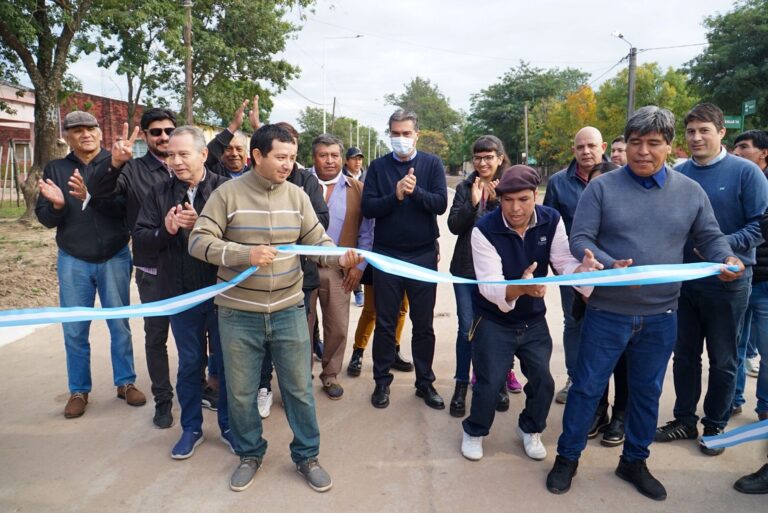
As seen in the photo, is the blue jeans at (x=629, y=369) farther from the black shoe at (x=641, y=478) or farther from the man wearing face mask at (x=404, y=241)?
the man wearing face mask at (x=404, y=241)

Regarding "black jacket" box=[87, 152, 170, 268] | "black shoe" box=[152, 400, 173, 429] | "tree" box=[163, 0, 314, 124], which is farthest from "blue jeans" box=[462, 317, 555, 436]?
"tree" box=[163, 0, 314, 124]

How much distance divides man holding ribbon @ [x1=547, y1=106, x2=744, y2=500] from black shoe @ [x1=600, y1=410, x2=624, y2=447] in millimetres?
414

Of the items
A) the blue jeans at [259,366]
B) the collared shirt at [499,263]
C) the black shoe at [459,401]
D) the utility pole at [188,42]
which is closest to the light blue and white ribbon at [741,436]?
the collared shirt at [499,263]

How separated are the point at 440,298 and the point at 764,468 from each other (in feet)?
16.0

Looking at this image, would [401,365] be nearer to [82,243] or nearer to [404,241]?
[404,241]

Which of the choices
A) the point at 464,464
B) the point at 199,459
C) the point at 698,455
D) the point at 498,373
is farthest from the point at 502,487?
the point at 199,459

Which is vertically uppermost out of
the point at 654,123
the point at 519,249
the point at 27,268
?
the point at 654,123

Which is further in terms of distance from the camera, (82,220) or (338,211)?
(338,211)

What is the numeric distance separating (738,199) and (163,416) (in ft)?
13.4

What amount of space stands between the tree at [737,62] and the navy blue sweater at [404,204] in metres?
26.6

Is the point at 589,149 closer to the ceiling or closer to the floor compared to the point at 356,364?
closer to the ceiling

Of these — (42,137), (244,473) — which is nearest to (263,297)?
(244,473)

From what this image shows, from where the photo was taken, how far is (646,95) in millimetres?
29766

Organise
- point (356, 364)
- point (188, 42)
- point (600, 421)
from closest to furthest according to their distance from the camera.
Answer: point (600, 421), point (356, 364), point (188, 42)
